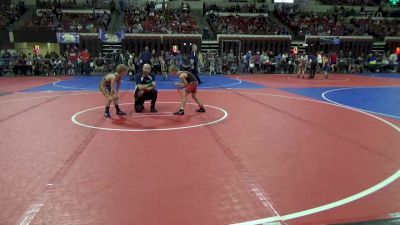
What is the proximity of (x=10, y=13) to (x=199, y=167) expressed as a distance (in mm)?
28263

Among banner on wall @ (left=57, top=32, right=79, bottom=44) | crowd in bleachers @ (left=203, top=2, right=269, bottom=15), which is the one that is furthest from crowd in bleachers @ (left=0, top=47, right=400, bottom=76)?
crowd in bleachers @ (left=203, top=2, right=269, bottom=15)

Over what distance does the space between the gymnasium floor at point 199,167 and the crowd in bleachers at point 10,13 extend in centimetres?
2079

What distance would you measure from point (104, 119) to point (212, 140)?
9.50ft

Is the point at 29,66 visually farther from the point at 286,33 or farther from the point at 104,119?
the point at 286,33

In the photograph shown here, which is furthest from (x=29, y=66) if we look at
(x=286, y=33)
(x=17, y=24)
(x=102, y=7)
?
(x=286, y=33)

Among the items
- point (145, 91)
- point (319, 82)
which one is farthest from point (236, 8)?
point (145, 91)

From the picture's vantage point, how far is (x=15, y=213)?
11.2 ft

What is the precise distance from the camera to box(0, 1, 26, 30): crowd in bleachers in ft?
85.1

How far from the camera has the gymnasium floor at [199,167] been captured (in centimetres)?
347

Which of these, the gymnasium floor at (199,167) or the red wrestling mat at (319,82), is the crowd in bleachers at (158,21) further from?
the gymnasium floor at (199,167)

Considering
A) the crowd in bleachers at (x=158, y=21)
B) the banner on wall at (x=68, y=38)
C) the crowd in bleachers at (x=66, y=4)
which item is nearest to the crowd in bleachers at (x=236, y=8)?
the crowd in bleachers at (x=158, y=21)

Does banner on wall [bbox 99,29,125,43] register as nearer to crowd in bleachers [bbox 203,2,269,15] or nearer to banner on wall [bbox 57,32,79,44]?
banner on wall [bbox 57,32,79,44]

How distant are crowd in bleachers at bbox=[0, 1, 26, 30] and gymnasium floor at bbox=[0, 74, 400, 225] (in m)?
20.8

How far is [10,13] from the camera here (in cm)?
2731
